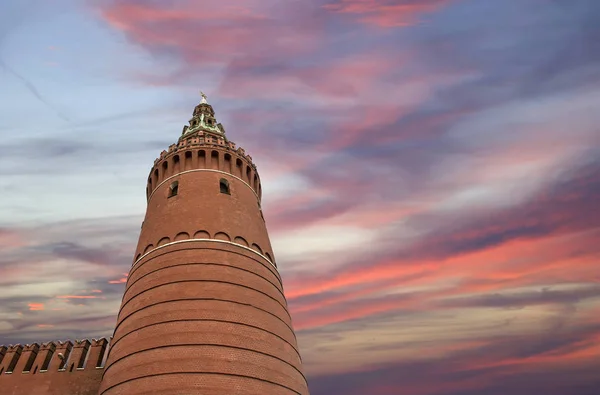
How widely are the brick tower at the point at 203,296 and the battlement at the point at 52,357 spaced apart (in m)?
5.01

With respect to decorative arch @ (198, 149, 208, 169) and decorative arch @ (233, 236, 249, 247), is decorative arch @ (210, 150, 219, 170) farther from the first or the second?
decorative arch @ (233, 236, 249, 247)

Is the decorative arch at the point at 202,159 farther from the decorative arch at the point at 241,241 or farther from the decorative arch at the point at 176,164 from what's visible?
the decorative arch at the point at 241,241

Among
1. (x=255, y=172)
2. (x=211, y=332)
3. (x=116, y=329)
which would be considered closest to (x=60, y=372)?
(x=116, y=329)

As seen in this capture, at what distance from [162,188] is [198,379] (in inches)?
397

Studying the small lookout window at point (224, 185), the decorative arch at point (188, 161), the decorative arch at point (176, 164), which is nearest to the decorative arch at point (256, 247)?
the small lookout window at point (224, 185)

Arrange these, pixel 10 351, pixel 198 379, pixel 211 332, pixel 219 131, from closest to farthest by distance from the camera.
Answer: pixel 198 379 < pixel 211 332 < pixel 10 351 < pixel 219 131

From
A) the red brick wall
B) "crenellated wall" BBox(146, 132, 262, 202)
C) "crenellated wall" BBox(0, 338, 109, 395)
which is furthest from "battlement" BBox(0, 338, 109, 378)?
"crenellated wall" BBox(146, 132, 262, 202)

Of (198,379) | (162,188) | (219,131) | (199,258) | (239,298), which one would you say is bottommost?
(198,379)

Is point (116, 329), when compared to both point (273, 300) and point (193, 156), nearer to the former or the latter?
point (273, 300)

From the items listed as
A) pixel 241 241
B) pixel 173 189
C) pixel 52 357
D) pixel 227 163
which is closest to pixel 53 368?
pixel 52 357

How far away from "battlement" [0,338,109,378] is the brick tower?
5.01 metres

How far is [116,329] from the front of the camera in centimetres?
1655

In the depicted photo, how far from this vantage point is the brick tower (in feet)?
43.7

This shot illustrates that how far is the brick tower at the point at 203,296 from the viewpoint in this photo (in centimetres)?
1332
